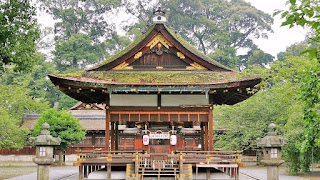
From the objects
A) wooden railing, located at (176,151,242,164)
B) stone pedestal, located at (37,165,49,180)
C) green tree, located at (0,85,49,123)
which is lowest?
stone pedestal, located at (37,165,49,180)

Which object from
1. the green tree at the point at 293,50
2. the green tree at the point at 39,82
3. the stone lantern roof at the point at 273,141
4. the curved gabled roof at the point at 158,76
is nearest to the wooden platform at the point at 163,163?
the stone lantern roof at the point at 273,141

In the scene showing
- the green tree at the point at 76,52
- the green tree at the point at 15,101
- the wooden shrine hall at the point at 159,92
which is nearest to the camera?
the wooden shrine hall at the point at 159,92

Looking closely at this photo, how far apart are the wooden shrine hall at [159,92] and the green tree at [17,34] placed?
5.25 ft

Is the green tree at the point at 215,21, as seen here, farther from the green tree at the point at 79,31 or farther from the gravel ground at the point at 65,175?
the gravel ground at the point at 65,175

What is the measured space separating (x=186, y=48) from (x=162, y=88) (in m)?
2.84

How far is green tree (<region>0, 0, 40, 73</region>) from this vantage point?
15.9 meters

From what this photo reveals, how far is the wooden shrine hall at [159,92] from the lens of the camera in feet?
58.2

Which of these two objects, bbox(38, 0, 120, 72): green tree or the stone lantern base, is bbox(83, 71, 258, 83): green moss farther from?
bbox(38, 0, 120, 72): green tree

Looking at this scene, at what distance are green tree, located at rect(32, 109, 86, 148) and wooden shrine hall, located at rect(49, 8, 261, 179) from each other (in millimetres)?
14980

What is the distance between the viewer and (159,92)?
61.2ft

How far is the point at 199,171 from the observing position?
744 inches

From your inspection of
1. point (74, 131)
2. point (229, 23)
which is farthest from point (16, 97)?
point (229, 23)

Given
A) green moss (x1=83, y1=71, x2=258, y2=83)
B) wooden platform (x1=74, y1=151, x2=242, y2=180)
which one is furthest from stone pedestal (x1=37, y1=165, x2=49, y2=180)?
green moss (x1=83, y1=71, x2=258, y2=83)

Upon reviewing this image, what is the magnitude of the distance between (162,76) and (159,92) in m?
0.88
